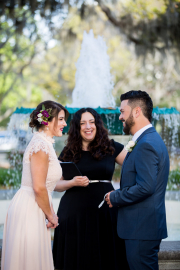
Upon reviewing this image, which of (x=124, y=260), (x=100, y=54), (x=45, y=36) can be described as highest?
(x=45, y=36)

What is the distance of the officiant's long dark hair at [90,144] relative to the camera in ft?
10.9

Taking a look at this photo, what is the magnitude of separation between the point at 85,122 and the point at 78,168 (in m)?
0.54

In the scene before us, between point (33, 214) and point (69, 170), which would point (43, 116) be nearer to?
point (69, 170)

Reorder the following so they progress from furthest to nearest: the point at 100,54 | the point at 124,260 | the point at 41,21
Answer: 1. the point at 41,21
2. the point at 100,54
3. the point at 124,260

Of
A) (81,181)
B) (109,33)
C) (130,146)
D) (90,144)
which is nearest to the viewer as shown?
(130,146)

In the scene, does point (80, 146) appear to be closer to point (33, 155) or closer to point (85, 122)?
point (85, 122)

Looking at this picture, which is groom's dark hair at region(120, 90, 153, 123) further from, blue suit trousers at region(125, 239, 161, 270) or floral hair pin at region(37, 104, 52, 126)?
blue suit trousers at region(125, 239, 161, 270)

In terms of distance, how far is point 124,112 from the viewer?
2.54 m

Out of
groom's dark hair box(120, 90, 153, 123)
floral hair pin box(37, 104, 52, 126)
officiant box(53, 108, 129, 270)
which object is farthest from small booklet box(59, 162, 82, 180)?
groom's dark hair box(120, 90, 153, 123)

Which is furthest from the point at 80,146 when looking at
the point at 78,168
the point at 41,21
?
the point at 41,21

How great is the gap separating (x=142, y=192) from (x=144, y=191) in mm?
19

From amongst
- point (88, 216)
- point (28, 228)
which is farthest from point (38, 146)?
point (88, 216)

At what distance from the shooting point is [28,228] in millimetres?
2539

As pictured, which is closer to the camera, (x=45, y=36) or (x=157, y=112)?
(x=157, y=112)
